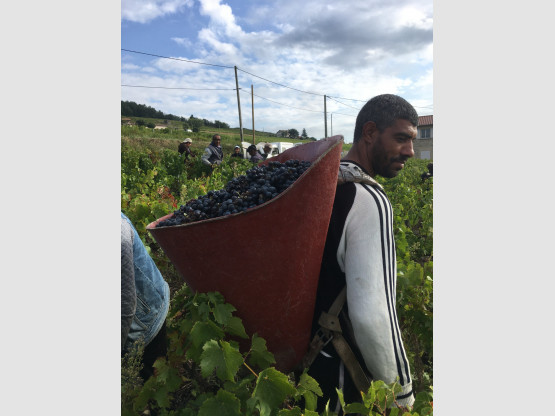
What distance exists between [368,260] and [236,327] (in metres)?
0.45

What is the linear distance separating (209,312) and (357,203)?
0.58 meters

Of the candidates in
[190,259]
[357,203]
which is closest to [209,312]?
[190,259]

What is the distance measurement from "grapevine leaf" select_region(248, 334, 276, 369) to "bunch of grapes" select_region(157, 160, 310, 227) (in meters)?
0.40

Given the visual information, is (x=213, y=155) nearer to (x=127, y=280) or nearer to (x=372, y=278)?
(x=127, y=280)

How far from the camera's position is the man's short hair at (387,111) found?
4.70 ft

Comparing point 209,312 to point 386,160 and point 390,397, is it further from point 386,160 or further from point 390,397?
point 386,160

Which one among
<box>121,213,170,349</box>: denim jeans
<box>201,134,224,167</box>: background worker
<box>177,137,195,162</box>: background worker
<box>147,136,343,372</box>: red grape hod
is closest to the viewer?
<box>147,136,343,372</box>: red grape hod

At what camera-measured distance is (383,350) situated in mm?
1169

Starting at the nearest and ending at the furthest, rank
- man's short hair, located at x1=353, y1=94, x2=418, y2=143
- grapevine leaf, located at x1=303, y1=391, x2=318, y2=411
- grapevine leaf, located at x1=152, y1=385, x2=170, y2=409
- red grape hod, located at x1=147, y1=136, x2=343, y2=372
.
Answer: red grape hod, located at x1=147, y1=136, x2=343, y2=372 → grapevine leaf, located at x1=303, y1=391, x2=318, y2=411 → grapevine leaf, located at x1=152, y1=385, x2=170, y2=409 → man's short hair, located at x1=353, y1=94, x2=418, y2=143

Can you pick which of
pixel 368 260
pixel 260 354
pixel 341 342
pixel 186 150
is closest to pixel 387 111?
pixel 368 260

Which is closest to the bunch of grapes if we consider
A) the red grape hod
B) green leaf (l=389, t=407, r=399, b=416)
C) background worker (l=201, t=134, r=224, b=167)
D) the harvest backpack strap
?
the red grape hod

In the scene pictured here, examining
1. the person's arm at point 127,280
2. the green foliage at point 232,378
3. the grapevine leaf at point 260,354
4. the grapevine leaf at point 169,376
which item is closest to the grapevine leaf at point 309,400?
the green foliage at point 232,378

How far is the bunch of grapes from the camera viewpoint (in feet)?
3.57

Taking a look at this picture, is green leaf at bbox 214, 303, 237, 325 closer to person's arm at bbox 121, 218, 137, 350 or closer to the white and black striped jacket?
the white and black striped jacket
